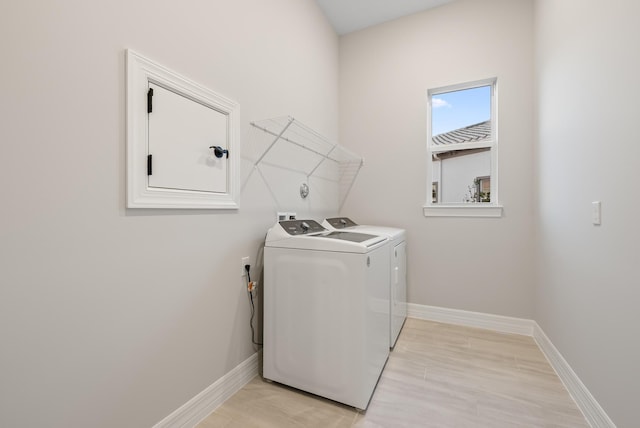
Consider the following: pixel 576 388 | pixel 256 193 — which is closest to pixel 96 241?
pixel 256 193

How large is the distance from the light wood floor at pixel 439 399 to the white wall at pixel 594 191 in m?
0.24

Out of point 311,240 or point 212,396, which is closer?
point 212,396

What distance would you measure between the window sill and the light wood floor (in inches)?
44.6

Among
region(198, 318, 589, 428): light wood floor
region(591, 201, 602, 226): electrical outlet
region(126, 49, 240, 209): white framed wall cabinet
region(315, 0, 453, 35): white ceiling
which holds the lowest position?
region(198, 318, 589, 428): light wood floor

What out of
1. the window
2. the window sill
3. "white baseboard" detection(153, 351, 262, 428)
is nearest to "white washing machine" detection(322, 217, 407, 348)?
the window sill

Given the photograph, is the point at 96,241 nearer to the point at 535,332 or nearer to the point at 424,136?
the point at 424,136

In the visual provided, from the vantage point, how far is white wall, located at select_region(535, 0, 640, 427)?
1115 mm

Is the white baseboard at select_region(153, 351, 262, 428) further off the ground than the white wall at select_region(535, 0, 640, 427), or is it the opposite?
the white wall at select_region(535, 0, 640, 427)

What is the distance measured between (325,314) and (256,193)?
2.92ft

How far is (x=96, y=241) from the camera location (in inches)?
39.9

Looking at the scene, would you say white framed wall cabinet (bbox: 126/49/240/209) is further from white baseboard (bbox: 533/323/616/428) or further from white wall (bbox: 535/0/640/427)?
white baseboard (bbox: 533/323/616/428)

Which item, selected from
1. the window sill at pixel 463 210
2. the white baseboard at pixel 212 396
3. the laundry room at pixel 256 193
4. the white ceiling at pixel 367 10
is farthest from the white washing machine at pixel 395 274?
the white ceiling at pixel 367 10

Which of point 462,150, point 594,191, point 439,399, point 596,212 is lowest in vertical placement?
point 439,399

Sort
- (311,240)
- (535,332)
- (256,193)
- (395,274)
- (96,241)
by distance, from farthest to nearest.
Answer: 1. (535,332)
2. (395,274)
3. (256,193)
4. (311,240)
5. (96,241)
